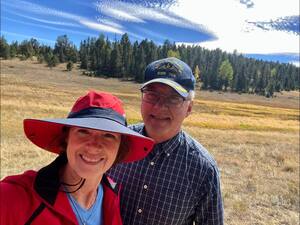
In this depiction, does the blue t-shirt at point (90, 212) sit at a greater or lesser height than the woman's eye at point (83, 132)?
lesser

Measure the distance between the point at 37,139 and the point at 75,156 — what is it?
1.04 feet

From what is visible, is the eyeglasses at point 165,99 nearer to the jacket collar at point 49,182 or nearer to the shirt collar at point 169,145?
the shirt collar at point 169,145

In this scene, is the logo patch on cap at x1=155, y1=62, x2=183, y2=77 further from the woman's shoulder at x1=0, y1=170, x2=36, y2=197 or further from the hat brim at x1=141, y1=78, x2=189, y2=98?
the woman's shoulder at x1=0, y1=170, x2=36, y2=197

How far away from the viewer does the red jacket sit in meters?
1.91

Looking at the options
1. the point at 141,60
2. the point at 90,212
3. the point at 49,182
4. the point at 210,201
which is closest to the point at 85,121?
the point at 49,182

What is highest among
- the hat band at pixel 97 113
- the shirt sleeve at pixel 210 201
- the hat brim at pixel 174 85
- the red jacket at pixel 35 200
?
the hat brim at pixel 174 85

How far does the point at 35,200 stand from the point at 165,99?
131cm

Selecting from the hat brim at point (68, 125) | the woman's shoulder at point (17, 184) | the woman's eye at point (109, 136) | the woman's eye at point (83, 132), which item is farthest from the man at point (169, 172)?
the woman's shoulder at point (17, 184)

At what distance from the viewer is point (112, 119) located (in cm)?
221

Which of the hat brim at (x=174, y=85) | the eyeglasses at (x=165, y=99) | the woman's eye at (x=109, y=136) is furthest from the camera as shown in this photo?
the eyeglasses at (x=165, y=99)

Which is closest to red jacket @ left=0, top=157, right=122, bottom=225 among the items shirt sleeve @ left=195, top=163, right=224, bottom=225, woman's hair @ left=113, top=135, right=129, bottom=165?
woman's hair @ left=113, top=135, right=129, bottom=165

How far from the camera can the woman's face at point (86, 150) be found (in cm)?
225

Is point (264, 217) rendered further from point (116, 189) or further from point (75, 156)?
point (75, 156)

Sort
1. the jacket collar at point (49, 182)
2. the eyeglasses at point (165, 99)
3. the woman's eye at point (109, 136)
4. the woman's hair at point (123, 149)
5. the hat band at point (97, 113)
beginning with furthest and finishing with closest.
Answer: the eyeglasses at point (165, 99)
the woman's hair at point (123, 149)
the woman's eye at point (109, 136)
the hat band at point (97, 113)
the jacket collar at point (49, 182)
